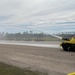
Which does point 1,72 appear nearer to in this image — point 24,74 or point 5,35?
point 24,74

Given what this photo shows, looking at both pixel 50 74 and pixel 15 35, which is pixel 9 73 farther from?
pixel 15 35

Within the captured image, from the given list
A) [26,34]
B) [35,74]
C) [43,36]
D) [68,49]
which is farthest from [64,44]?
[26,34]

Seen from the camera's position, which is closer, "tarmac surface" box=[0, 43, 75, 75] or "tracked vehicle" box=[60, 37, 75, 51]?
"tarmac surface" box=[0, 43, 75, 75]

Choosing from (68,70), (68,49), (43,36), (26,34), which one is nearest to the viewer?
(68,70)

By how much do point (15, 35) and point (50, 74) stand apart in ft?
238

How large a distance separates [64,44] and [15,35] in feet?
193

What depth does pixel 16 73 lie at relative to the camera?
12.0m

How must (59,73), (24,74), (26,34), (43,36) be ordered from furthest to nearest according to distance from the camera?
(26,34)
(43,36)
(59,73)
(24,74)

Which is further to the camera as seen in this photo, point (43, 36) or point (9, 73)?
point (43, 36)

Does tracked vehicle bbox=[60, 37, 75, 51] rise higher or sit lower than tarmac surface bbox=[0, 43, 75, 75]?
higher

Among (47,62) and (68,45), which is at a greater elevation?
(68,45)

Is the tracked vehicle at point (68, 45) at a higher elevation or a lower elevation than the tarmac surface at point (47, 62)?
higher

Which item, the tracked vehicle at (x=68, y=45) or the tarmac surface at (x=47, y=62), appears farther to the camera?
the tracked vehicle at (x=68, y=45)

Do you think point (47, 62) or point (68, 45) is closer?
point (47, 62)
